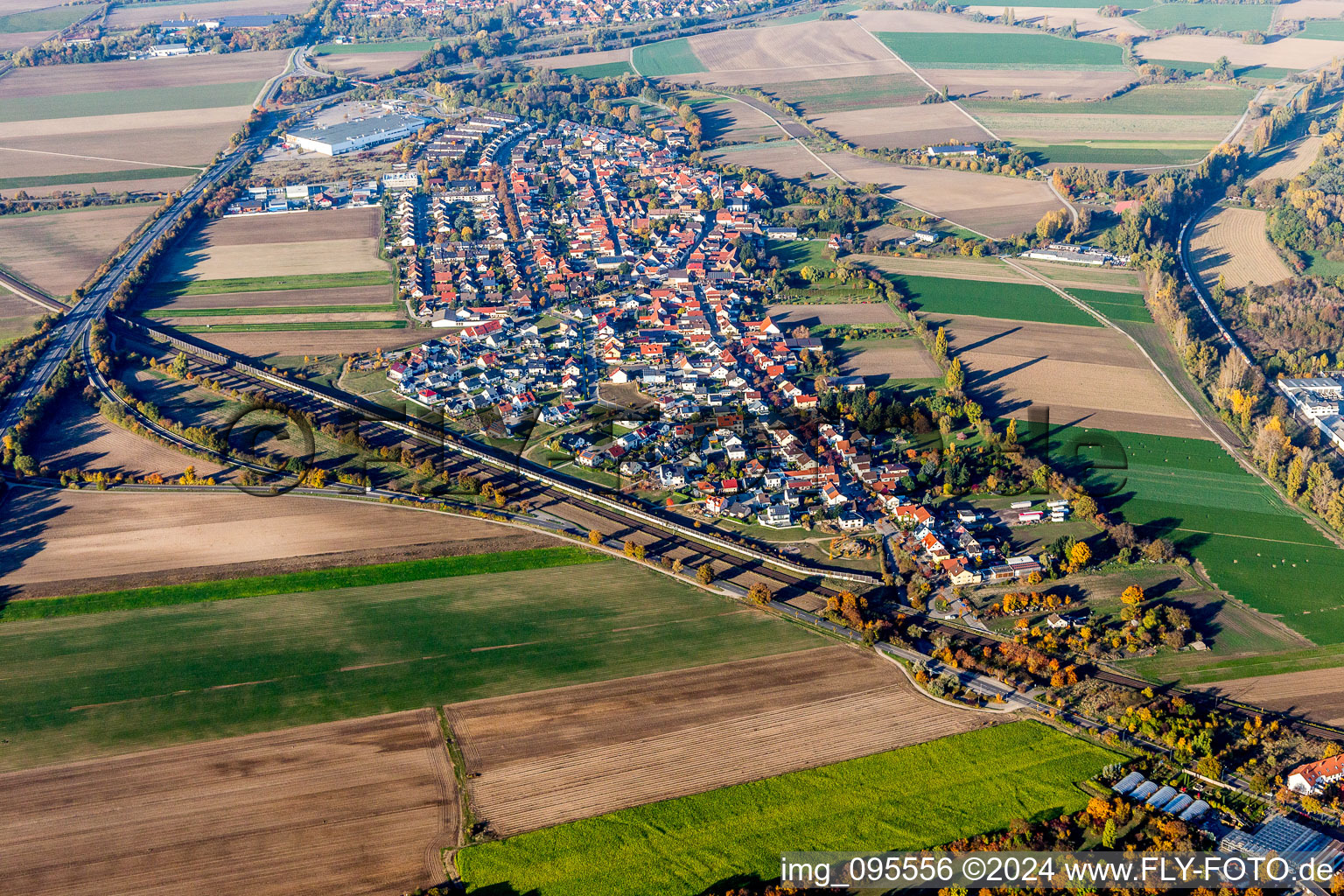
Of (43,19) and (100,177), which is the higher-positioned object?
(43,19)

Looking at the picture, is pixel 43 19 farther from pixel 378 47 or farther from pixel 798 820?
pixel 798 820

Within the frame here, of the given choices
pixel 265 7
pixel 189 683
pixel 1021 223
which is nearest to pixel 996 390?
pixel 1021 223

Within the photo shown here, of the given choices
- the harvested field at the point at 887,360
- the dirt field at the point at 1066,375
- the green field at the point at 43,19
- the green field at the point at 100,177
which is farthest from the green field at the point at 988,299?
the green field at the point at 43,19

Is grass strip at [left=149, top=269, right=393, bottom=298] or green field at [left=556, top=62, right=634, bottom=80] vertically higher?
green field at [left=556, top=62, right=634, bottom=80]

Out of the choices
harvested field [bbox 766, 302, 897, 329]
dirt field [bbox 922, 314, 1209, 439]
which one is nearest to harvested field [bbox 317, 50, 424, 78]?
harvested field [bbox 766, 302, 897, 329]

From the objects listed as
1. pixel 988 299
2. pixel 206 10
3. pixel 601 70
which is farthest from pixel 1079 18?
pixel 206 10

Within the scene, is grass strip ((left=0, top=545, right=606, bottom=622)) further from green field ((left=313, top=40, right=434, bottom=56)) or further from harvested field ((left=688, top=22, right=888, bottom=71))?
green field ((left=313, top=40, right=434, bottom=56))

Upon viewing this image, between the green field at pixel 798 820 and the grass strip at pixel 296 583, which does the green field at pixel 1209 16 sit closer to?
the grass strip at pixel 296 583
